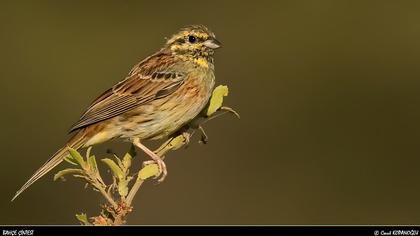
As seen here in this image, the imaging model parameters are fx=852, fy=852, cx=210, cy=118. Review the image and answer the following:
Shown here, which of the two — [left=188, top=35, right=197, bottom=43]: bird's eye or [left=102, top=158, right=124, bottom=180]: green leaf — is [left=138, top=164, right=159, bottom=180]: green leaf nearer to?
[left=102, top=158, right=124, bottom=180]: green leaf

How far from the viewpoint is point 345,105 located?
454 inches

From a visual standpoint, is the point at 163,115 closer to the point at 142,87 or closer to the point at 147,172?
the point at 142,87

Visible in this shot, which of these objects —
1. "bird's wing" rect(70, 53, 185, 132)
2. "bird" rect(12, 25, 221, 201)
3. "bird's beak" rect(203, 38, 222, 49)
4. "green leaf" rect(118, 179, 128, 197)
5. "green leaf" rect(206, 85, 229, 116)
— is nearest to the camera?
"green leaf" rect(118, 179, 128, 197)

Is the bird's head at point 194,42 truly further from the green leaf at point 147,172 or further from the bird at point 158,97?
the green leaf at point 147,172

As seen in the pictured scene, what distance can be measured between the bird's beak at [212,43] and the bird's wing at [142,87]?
0.27m

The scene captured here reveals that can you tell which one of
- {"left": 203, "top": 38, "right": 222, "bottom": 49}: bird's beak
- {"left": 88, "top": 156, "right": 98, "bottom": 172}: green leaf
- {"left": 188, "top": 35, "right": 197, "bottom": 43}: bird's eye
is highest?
{"left": 88, "top": 156, "right": 98, "bottom": 172}: green leaf

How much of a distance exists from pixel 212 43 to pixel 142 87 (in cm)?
55

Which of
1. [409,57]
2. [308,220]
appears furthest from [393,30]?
[308,220]

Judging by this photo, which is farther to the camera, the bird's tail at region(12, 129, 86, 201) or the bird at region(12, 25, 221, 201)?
the bird at region(12, 25, 221, 201)

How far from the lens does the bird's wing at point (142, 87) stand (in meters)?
5.39

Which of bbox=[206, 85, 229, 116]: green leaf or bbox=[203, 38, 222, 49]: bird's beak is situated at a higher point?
bbox=[206, 85, 229, 116]: green leaf

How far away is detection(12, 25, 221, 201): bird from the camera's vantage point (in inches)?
206

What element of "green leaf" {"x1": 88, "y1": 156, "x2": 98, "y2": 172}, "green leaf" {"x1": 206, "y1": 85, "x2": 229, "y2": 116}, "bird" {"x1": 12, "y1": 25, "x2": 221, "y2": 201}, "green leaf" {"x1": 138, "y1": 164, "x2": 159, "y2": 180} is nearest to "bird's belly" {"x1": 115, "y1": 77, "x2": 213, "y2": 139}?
"bird" {"x1": 12, "y1": 25, "x2": 221, "y2": 201}

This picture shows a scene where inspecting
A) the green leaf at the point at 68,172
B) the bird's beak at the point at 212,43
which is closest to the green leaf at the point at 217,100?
the green leaf at the point at 68,172
